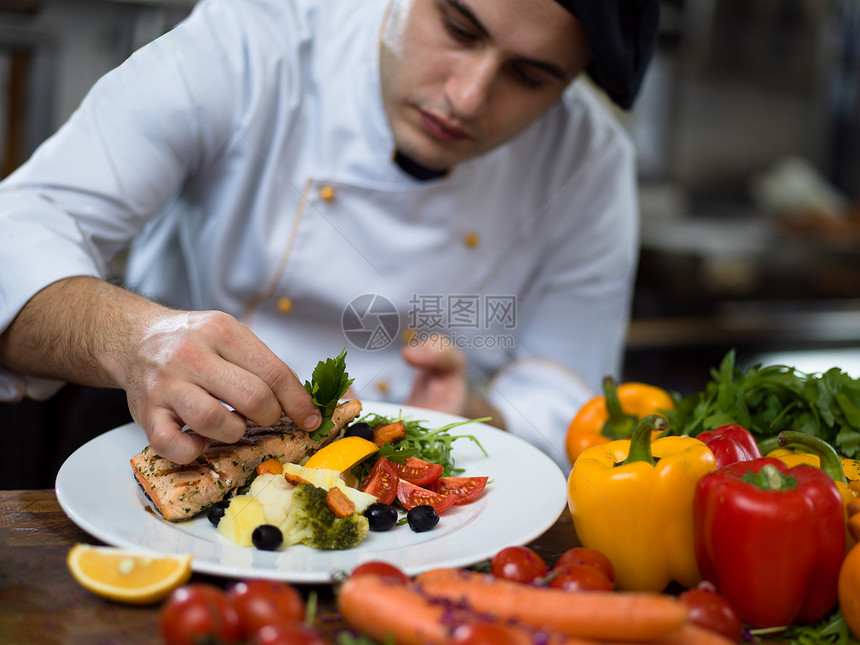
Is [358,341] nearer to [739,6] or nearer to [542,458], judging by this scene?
[542,458]

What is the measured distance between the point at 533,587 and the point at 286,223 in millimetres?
1004

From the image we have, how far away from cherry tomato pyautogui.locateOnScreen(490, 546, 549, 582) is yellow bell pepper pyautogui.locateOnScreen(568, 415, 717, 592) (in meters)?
0.11

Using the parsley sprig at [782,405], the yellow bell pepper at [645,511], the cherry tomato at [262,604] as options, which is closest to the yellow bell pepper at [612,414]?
the parsley sprig at [782,405]

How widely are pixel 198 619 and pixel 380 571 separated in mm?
160

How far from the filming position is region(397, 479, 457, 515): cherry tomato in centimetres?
89

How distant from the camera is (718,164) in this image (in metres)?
4.16

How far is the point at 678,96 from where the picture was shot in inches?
156

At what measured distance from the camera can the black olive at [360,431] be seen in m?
0.96

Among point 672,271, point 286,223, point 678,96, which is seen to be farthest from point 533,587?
point 678,96

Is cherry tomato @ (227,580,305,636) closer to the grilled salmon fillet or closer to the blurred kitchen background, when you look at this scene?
the grilled salmon fillet

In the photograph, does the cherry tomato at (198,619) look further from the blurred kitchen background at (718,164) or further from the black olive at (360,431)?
the blurred kitchen background at (718,164)

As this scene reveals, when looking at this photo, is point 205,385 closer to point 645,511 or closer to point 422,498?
point 422,498

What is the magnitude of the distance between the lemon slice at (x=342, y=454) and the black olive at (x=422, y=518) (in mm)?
93

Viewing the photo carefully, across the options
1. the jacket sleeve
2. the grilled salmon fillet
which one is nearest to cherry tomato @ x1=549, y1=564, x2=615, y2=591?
the grilled salmon fillet
